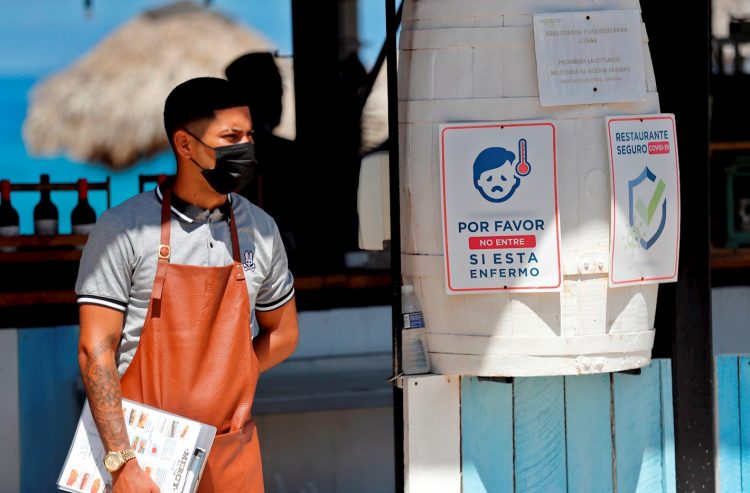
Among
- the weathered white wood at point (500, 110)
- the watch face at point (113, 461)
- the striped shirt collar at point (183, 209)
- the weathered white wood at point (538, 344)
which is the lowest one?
the watch face at point (113, 461)

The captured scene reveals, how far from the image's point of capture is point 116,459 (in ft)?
7.95

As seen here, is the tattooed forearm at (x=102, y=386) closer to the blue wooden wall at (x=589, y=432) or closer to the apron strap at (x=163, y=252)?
the apron strap at (x=163, y=252)

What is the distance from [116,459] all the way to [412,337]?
3.04 feet

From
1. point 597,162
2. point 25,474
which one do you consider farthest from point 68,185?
point 597,162

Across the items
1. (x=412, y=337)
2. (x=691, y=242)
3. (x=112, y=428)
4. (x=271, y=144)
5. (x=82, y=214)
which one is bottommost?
(x=112, y=428)

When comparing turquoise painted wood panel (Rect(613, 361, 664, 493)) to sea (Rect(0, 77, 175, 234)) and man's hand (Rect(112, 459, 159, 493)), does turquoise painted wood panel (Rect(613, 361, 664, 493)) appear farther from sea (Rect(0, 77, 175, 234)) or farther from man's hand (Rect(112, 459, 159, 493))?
sea (Rect(0, 77, 175, 234))

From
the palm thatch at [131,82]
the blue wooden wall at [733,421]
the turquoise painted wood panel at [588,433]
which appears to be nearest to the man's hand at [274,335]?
the turquoise painted wood panel at [588,433]

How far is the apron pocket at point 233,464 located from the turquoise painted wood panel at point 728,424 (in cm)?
148

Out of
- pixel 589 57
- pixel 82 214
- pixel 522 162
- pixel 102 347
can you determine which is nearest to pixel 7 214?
pixel 82 214

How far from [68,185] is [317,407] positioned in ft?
5.35

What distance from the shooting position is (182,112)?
8.55 feet

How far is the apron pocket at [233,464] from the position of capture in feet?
8.52

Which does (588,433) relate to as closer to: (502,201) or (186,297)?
(502,201)

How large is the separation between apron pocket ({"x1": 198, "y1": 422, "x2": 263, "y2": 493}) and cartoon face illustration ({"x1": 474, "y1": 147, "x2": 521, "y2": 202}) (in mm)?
875
